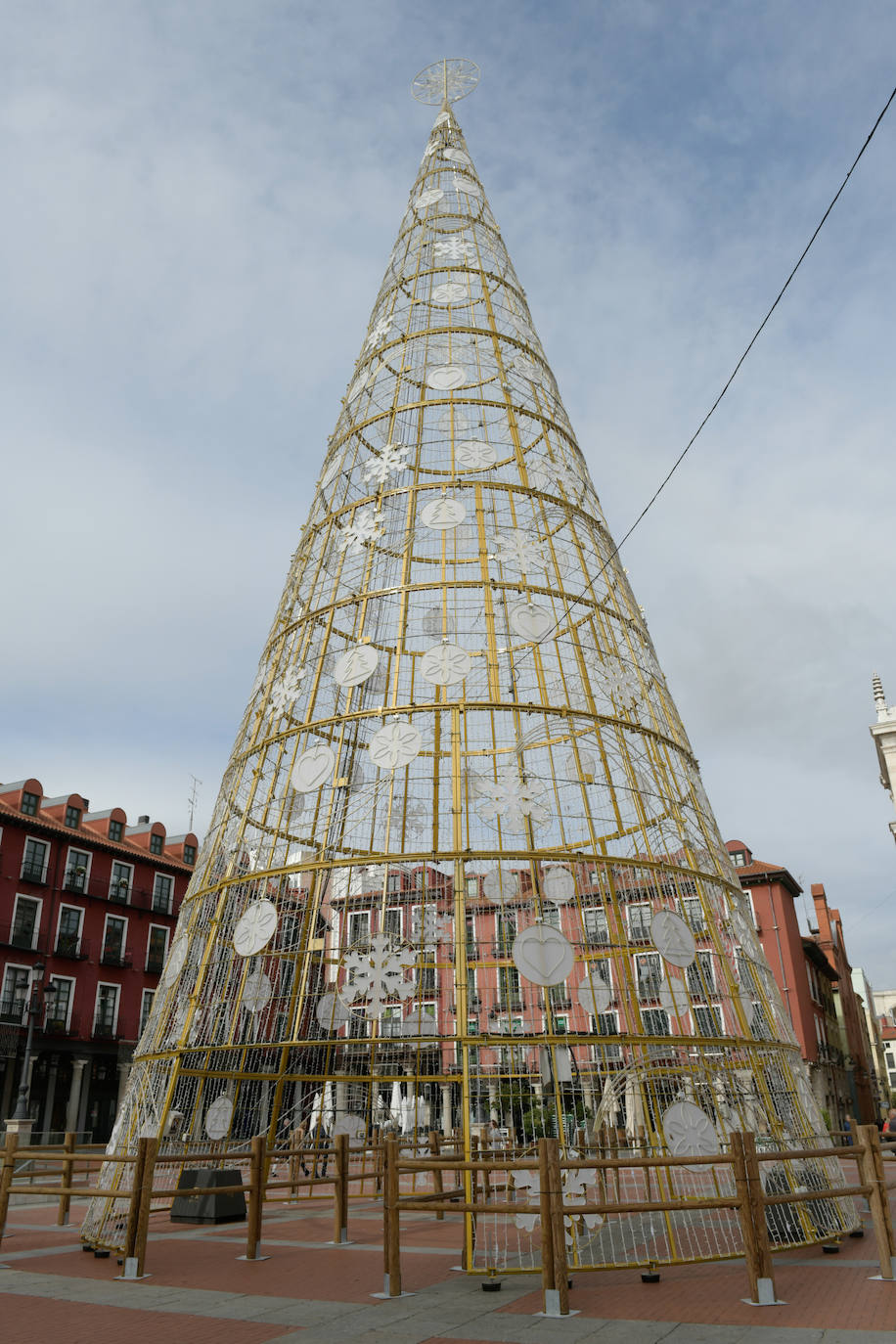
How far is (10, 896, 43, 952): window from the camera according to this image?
115 ft

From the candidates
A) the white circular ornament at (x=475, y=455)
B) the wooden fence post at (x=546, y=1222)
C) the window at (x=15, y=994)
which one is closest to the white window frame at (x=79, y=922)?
the window at (x=15, y=994)

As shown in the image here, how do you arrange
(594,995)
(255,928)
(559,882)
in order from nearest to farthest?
1. (594,995)
2. (255,928)
3. (559,882)

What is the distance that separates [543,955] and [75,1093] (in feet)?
111

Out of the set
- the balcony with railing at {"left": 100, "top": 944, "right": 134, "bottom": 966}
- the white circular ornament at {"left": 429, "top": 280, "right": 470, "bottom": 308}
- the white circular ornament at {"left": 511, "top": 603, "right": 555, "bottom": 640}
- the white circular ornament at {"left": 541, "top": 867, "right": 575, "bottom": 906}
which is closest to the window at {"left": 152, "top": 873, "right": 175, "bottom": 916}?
A: the balcony with railing at {"left": 100, "top": 944, "right": 134, "bottom": 966}

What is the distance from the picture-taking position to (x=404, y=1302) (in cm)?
662

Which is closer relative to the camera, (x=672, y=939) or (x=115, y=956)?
(x=672, y=939)

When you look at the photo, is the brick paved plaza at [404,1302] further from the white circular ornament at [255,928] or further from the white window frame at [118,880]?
the white window frame at [118,880]

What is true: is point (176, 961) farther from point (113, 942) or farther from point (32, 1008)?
point (113, 942)

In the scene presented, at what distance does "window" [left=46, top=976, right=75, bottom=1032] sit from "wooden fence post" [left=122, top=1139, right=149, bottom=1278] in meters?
30.9

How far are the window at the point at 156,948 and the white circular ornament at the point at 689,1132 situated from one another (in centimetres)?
3667

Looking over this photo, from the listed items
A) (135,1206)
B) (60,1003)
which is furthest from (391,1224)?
(60,1003)

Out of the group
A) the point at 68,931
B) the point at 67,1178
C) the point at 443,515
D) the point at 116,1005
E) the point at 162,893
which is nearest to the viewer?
the point at 443,515

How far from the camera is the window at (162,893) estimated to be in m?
41.8

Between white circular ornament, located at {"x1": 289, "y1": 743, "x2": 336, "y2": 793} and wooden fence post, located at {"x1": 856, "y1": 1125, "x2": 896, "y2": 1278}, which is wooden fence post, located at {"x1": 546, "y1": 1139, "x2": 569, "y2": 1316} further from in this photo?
white circular ornament, located at {"x1": 289, "y1": 743, "x2": 336, "y2": 793}
